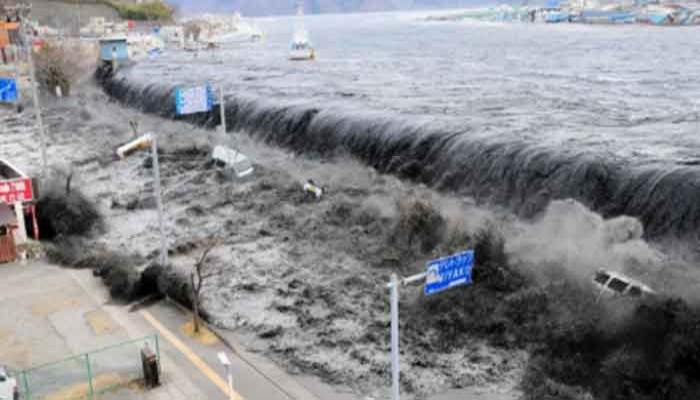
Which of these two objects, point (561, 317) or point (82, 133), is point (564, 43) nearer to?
point (82, 133)

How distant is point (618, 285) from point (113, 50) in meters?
75.3

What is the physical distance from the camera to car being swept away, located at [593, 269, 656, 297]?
1898 cm

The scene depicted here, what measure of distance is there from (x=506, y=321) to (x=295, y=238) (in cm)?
1094

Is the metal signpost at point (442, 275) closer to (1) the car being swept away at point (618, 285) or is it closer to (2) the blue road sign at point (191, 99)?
(1) the car being swept away at point (618, 285)

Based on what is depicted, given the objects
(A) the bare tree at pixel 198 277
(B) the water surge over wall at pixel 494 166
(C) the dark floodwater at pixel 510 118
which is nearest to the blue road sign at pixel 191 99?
(B) the water surge over wall at pixel 494 166

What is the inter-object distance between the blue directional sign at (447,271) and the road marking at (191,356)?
247 inches

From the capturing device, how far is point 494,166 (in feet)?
98.9

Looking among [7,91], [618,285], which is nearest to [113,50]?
[7,91]

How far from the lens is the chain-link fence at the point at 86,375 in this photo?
15391 millimetres

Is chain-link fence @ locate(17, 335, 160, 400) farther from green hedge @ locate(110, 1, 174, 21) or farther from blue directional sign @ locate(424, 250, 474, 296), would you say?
green hedge @ locate(110, 1, 174, 21)

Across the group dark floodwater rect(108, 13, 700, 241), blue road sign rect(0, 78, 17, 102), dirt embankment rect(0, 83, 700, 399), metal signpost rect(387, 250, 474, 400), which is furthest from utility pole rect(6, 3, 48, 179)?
metal signpost rect(387, 250, 474, 400)

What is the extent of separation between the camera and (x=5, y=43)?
79938mm

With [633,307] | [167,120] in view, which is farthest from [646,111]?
[167,120]

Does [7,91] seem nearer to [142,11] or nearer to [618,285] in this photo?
[618,285]
